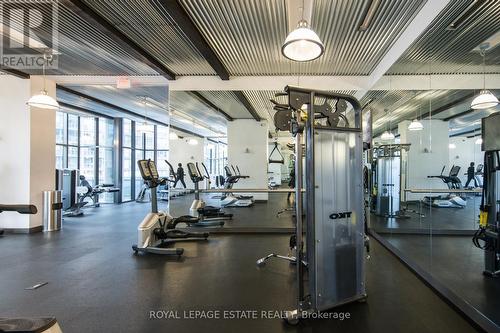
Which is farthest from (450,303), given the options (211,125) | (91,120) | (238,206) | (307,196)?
(91,120)

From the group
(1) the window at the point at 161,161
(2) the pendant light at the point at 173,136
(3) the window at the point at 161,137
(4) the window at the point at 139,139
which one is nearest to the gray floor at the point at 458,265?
(2) the pendant light at the point at 173,136

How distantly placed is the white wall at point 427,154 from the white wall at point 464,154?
0.58 ft

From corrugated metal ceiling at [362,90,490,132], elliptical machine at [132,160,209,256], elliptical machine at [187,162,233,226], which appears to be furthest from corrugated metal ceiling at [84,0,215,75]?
corrugated metal ceiling at [362,90,490,132]

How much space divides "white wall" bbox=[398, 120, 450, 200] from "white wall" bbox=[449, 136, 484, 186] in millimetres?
176

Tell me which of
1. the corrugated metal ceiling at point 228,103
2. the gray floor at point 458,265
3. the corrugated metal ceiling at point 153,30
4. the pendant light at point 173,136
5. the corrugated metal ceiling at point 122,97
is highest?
the corrugated metal ceiling at point 153,30

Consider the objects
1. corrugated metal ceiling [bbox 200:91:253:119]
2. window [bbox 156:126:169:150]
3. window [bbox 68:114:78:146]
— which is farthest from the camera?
window [bbox 156:126:169:150]

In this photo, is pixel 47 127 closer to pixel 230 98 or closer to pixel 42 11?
pixel 42 11

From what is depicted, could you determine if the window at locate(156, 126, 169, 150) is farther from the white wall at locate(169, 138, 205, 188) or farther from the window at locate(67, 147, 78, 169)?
the white wall at locate(169, 138, 205, 188)

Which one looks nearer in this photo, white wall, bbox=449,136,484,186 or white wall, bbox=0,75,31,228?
white wall, bbox=449,136,484,186

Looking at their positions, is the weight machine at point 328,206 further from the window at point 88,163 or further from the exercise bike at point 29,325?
the window at point 88,163

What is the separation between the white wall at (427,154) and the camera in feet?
14.5

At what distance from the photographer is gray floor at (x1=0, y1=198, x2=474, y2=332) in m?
2.54

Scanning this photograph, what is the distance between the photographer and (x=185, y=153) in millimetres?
7707

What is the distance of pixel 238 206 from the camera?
29.8ft
